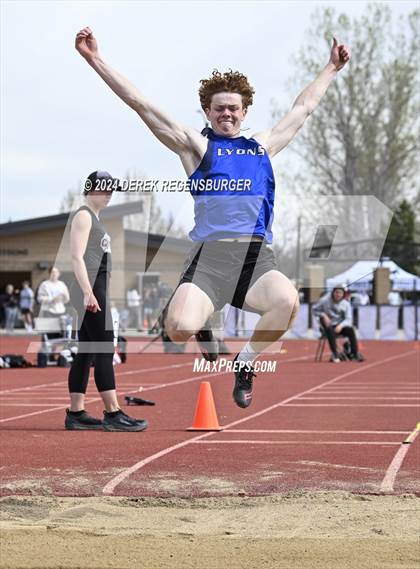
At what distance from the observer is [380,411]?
11750 millimetres

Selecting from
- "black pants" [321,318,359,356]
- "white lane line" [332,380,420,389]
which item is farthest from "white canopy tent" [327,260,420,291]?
"white lane line" [332,380,420,389]

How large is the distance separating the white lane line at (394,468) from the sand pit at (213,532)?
0.97 ft

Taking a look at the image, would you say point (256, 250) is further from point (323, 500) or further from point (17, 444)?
point (17, 444)

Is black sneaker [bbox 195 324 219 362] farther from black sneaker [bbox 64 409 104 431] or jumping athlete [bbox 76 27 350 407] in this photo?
black sneaker [bbox 64 409 104 431]

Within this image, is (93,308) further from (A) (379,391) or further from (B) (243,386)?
(A) (379,391)

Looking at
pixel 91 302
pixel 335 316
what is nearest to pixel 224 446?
pixel 91 302

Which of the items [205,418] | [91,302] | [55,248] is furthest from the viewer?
[55,248]

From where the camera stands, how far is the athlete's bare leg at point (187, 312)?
5.04 metres

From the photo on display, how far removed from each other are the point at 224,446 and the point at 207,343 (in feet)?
11.7

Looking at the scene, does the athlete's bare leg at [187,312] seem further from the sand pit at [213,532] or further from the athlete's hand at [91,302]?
the athlete's hand at [91,302]

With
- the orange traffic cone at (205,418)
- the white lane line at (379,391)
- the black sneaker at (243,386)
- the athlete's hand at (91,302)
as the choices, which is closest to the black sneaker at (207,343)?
the black sneaker at (243,386)

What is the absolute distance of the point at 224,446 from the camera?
907 cm

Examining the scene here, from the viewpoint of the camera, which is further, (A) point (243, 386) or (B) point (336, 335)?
(B) point (336, 335)

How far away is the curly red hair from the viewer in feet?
17.1
